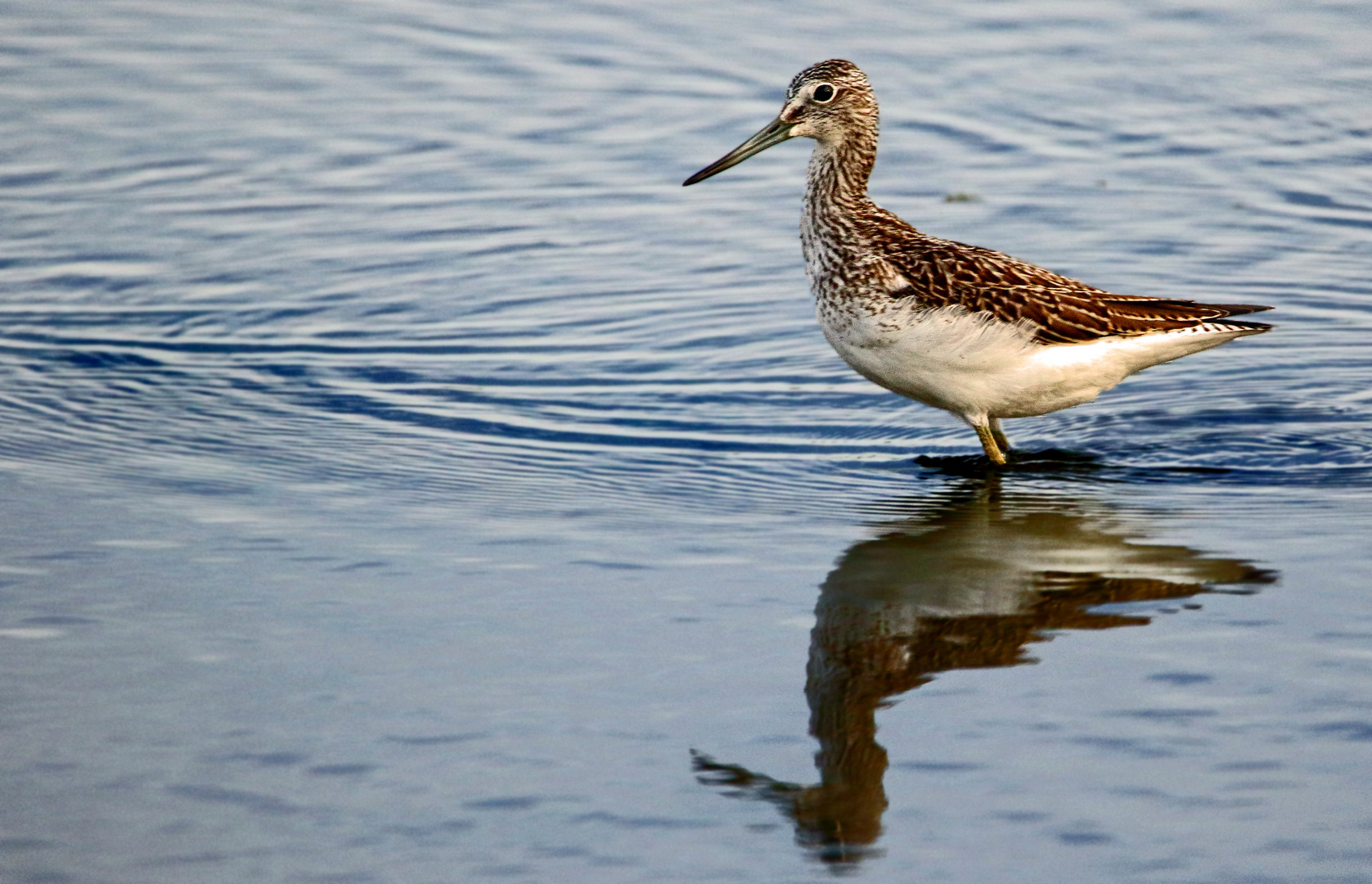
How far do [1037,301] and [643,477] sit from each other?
1.90 m

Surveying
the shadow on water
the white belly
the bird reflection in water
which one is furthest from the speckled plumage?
the bird reflection in water

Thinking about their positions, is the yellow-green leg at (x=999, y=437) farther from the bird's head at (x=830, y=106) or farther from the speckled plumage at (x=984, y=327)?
the bird's head at (x=830, y=106)

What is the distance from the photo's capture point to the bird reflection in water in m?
5.16

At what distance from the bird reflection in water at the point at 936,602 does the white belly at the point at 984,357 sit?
1.57 ft

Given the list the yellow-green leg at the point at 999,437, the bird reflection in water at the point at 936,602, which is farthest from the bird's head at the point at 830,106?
the bird reflection in water at the point at 936,602

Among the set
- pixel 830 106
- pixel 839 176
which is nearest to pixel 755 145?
pixel 830 106

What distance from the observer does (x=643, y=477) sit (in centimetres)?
803

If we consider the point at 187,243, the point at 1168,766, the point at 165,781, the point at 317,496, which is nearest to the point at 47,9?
the point at 187,243

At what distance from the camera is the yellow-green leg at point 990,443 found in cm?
836

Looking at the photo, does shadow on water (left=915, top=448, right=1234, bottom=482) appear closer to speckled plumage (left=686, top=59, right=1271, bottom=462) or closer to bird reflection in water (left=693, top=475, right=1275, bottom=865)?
speckled plumage (left=686, top=59, right=1271, bottom=462)

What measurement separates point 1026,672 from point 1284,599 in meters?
1.15

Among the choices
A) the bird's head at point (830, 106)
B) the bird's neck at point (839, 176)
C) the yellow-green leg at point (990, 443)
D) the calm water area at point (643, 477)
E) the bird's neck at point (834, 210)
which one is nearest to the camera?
the calm water area at point (643, 477)

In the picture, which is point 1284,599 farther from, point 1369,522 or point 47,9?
point 47,9

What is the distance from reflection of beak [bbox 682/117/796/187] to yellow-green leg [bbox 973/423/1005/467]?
184cm
